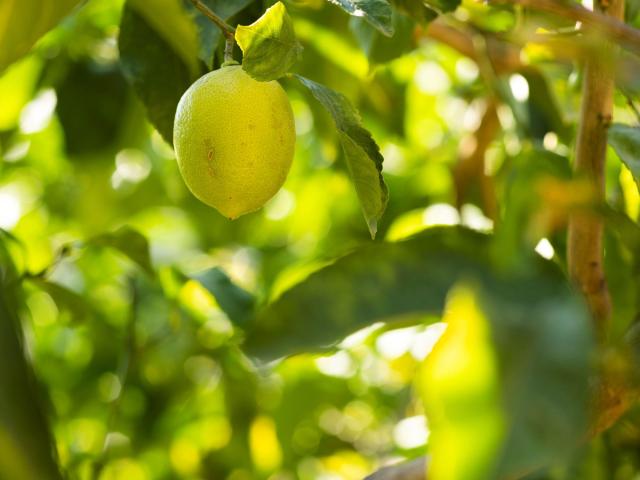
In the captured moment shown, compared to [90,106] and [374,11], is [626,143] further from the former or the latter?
[90,106]

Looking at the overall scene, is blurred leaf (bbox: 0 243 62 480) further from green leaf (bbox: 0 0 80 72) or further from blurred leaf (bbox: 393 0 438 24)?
blurred leaf (bbox: 393 0 438 24)

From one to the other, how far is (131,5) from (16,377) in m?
0.52

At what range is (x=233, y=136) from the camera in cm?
69

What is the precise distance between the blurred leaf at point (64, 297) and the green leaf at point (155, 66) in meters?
0.27

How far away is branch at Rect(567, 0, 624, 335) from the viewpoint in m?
0.80

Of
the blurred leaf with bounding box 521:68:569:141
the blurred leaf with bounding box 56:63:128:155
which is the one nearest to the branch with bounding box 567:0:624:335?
the blurred leaf with bounding box 521:68:569:141

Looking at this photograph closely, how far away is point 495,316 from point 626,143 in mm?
437

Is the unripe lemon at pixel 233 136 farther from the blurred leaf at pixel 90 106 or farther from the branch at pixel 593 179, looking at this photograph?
the blurred leaf at pixel 90 106

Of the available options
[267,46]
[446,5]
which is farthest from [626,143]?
[267,46]

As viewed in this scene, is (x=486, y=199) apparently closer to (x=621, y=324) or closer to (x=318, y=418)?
(x=318, y=418)

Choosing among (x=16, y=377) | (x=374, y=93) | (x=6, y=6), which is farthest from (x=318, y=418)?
(x=16, y=377)

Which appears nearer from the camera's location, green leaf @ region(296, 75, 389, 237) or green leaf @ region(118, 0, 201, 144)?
green leaf @ region(296, 75, 389, 237)

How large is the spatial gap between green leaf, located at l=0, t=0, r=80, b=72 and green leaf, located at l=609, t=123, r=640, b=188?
0.42 m

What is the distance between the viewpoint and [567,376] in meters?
0.37
